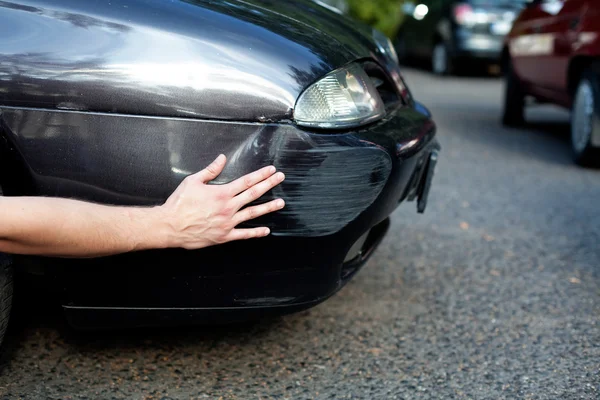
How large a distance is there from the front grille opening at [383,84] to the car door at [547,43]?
10.0 feet

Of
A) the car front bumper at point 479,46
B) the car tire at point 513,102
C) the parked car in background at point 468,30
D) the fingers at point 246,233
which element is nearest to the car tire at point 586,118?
the car tire at point 513,102

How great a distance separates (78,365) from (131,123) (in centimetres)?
81

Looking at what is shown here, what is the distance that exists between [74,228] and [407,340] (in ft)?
3.89

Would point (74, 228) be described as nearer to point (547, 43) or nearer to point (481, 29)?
point (547, 43)

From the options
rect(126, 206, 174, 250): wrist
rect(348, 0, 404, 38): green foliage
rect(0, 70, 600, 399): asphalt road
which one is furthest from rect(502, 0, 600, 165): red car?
rect(348, 0, 404, 38): green foliage

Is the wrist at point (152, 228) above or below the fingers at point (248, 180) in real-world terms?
below

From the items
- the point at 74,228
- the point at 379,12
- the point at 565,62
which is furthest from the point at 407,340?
the point at 379,12

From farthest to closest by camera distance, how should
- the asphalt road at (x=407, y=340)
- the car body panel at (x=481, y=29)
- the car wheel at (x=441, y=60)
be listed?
1. the car wheel at (x=441, y=60)
2. the car body panel at (x=481, y=29)
3. the asphalt road at (x=407, y=340)

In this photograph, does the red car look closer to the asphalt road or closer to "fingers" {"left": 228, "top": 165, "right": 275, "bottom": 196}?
the asphalt road

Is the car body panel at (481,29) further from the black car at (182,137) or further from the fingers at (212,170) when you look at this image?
the fingers at (212,170)

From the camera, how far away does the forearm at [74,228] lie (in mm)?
1909

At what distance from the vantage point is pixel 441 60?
12.2 meters

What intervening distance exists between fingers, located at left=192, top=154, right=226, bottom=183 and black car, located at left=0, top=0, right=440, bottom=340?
0.02 m

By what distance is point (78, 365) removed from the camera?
2365 mm
